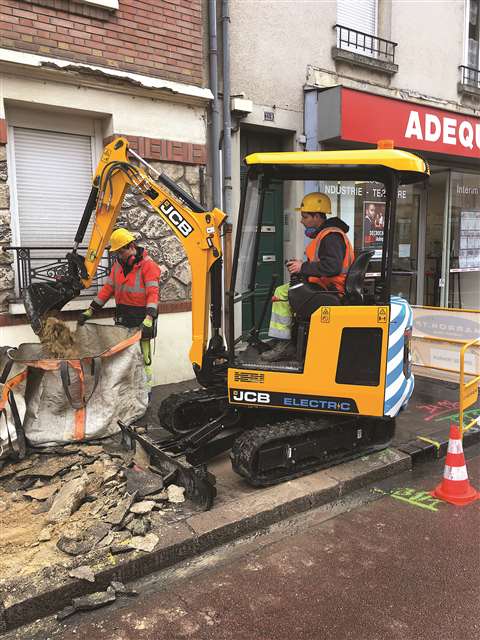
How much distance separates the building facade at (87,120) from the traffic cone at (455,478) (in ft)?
11.8

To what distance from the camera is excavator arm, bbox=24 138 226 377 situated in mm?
4355

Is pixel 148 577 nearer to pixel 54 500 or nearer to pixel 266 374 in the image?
pixel 54 500

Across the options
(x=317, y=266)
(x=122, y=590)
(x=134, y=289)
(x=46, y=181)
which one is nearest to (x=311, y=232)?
(x=317, y=266)

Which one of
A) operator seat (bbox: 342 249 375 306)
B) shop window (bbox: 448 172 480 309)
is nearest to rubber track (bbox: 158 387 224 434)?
operator seat (bbox: 342 249 375 306)

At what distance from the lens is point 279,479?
13.4ft

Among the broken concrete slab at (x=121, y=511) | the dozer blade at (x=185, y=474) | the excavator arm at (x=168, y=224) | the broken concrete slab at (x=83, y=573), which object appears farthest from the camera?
the excavator arm at (x=168, y=224)

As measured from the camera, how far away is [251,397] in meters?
4.23

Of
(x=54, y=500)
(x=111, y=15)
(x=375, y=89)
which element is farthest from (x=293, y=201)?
(x=375, y=89)

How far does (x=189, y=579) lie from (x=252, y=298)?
228 cm

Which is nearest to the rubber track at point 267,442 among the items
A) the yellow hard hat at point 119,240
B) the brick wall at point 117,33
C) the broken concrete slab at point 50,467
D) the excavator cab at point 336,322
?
the excavator cab at point 336,322

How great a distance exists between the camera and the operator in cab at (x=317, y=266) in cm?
411

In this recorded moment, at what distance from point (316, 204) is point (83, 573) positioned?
3.13m

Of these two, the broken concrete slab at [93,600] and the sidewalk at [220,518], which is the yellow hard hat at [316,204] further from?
the broken concrete slab at [93,600]

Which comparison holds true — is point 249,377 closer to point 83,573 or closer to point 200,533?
point 200,533
